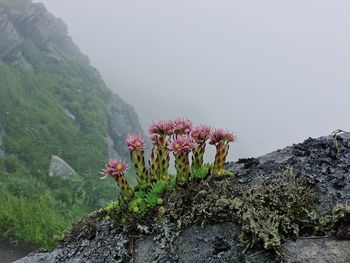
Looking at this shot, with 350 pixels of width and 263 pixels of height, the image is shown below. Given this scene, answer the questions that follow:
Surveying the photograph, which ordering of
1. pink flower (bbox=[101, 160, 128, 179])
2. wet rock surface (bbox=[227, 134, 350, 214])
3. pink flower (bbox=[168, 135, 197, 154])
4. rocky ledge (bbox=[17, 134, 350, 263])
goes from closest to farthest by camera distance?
rocky ledge (bbox=[17, 134, 350, 263]) < wet rock surface (bbox=[227, 134, 350, 214]) < pink flower (bbox=[168, 135, 197, 154]) < pink flower (bbox=[101, 160, 128, 179])

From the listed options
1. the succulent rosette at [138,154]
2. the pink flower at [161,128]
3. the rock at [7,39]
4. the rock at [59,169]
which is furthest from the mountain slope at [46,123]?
the pink flower at [161,128]

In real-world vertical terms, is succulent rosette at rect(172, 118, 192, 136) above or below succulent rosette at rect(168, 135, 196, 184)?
above

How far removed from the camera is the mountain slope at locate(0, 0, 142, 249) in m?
22.7

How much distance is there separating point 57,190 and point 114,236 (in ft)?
81.8

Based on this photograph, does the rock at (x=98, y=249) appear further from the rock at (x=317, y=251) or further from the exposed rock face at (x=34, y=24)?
the exposed rock face at (x=34, y=24)

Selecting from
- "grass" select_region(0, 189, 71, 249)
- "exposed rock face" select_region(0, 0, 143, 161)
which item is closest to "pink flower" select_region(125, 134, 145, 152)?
"grass" select_region(0, 189, 71, 249)

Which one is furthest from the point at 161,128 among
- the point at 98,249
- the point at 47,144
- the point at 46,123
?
the point at 46,123

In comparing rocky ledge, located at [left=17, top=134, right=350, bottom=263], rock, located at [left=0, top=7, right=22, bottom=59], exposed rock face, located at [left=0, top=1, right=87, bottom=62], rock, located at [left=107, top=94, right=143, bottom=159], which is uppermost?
exposed rock face, located at [left=0, top=1, right=87, bottom=62]

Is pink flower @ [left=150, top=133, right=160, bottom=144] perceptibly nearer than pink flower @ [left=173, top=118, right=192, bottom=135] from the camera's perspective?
No

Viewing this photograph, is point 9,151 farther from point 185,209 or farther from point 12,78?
point 185,209

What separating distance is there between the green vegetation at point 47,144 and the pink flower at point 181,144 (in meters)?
7.42

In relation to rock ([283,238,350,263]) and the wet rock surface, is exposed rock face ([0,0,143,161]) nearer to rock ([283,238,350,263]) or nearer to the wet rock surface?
the wet rock surface

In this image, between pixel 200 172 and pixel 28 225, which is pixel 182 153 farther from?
pixel 28 225

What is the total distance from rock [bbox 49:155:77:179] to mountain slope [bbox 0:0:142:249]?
480 mm
